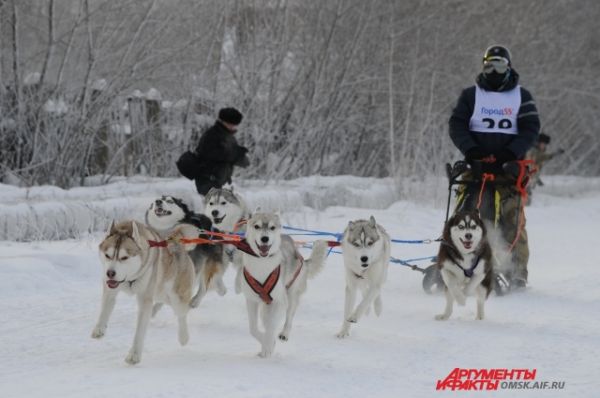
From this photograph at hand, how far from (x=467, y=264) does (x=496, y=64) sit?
1.60 metres

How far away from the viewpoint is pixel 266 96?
1335 centimetres

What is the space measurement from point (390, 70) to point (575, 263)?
22.1ft

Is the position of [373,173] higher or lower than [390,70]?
lower

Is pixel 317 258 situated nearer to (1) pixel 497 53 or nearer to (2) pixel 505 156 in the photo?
(2) pixel 505 156

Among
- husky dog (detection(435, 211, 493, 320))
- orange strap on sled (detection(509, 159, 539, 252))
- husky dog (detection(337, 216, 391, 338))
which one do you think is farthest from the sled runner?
husky dog (detection(337, 216, 391, 338))

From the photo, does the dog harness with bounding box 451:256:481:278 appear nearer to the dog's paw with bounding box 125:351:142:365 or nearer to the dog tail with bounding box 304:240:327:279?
the dog tail with bounding box 304:240:327:279

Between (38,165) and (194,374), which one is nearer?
(194,374)

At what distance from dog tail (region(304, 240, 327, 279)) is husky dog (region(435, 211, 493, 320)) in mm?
872

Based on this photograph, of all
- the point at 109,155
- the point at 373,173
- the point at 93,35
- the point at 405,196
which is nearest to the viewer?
the point at 93,35

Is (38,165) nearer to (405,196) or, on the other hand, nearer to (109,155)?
(109,155)

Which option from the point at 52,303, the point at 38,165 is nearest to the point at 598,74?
the point at 38,165

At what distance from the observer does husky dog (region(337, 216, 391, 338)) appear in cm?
500

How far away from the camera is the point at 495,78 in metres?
6.25

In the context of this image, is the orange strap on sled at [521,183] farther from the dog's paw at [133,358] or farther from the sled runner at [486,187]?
the dog's paw at [133,358]
